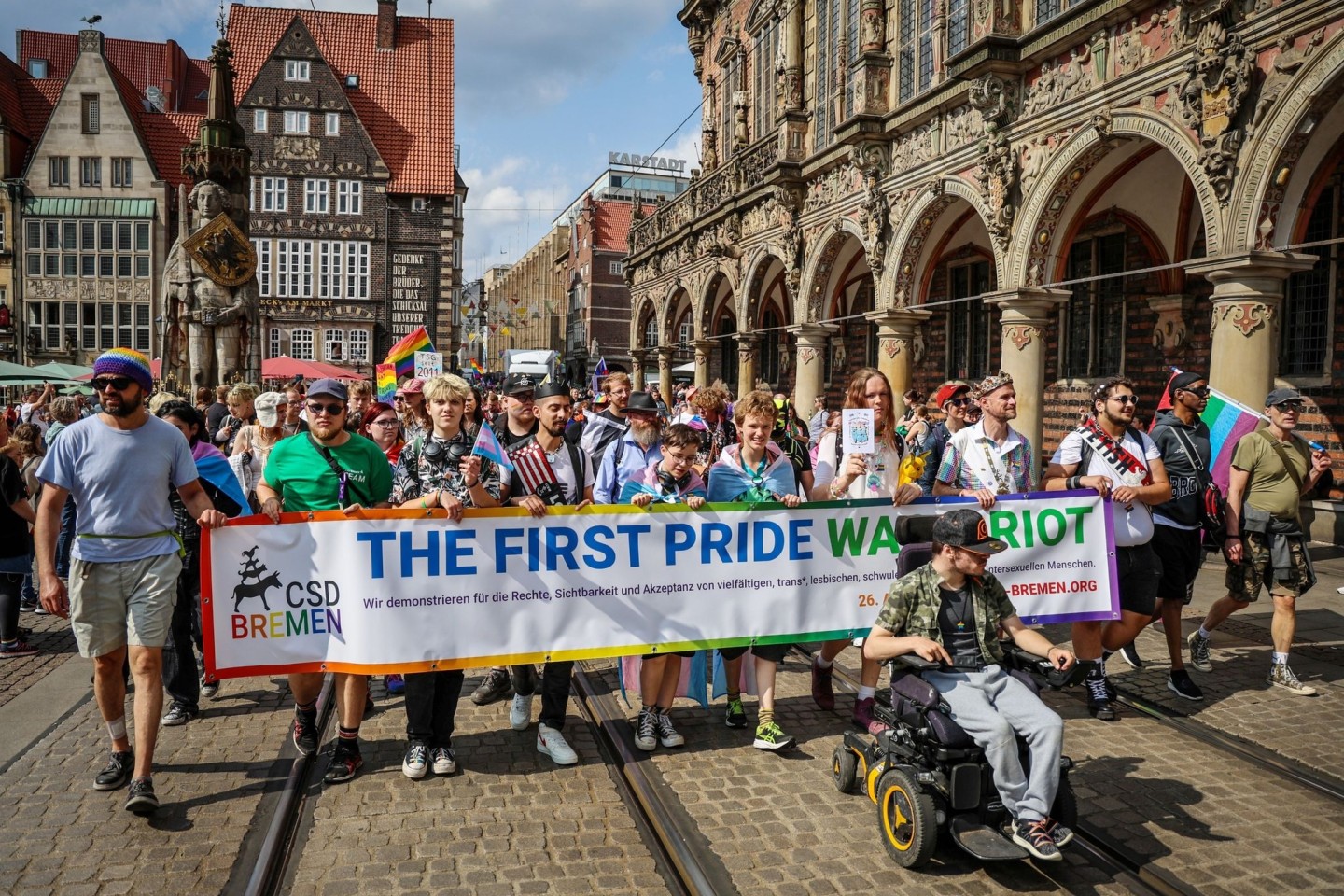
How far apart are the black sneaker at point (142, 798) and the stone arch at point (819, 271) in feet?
57.0

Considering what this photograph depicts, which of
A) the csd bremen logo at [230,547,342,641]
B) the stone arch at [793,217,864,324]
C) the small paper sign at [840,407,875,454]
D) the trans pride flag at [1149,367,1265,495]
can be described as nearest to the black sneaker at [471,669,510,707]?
the csd bremen logo at [230,547,342,641]

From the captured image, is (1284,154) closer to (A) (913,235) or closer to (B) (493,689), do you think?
(A) (913,235)

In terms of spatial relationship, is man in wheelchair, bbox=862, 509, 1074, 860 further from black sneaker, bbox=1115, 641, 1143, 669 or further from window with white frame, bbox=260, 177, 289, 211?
window with white frame, bbox=260, 177, 289, 211

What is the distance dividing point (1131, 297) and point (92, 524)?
15.4 m

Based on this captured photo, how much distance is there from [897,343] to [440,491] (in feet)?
46.0

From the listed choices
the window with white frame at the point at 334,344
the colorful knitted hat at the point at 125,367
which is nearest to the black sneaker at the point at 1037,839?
the colorful knitted hat at the point at 125,367

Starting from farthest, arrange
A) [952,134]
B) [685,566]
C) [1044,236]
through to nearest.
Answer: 1. [952,134]
2. [1044,236]
3. [685,566]

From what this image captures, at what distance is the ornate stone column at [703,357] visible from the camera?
29.1 meters

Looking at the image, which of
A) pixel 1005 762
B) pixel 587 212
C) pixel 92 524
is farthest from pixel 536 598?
pixel 587 212

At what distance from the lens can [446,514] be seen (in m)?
5.35

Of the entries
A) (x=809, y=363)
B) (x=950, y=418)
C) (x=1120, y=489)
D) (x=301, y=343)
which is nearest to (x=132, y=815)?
(x=1120, y=489)

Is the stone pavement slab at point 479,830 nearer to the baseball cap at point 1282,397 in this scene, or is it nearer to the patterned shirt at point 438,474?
the patterned shirt at point 438,474

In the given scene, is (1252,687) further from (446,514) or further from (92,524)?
(92,524)

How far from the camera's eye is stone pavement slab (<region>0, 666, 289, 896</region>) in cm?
407
